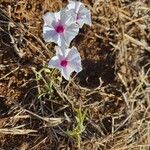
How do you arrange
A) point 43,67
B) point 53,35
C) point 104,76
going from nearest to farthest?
point 53,35 → point 43,67 → point 104,76

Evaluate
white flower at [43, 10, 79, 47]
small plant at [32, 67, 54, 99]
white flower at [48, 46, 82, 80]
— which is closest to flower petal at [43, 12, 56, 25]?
white flower at [43, 10, 79, 47]

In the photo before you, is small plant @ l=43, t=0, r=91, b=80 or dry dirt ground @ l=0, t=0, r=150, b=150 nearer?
small plant @ l=43, t=0, r=91, b=80

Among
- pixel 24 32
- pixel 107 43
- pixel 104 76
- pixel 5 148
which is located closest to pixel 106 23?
pixel 107 43

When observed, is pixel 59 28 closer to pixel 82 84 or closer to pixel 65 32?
pixel 65 32

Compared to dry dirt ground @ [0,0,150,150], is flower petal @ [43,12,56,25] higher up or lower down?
higher up

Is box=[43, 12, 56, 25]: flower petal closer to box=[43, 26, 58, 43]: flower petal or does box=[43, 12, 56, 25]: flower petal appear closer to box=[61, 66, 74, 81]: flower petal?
box=[43, 26, 58, 43]: flower petal

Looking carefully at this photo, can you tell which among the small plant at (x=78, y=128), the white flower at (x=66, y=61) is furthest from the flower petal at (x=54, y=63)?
the small plant at (x=78, y=128)

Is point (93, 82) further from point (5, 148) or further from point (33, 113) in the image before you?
point (5, 148)
